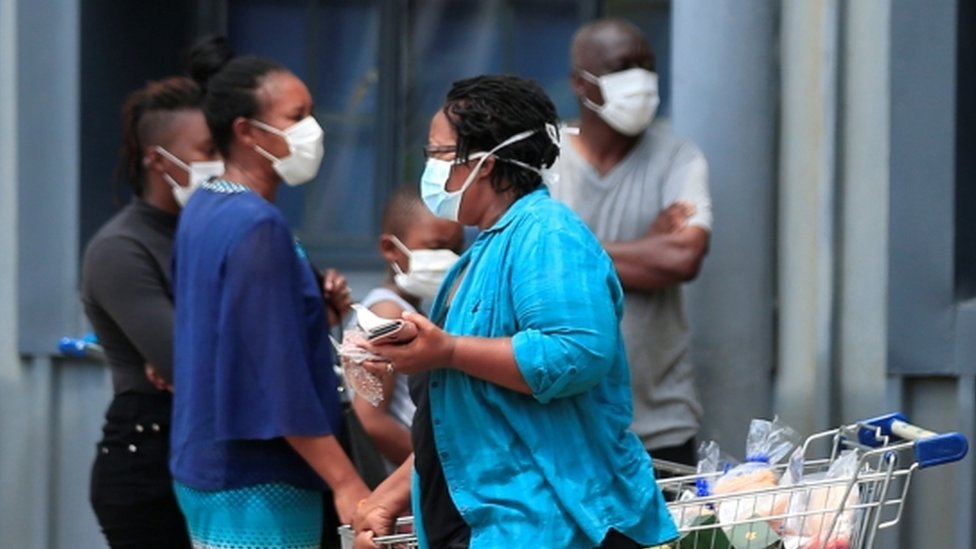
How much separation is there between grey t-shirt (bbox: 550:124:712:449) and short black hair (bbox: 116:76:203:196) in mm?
1096

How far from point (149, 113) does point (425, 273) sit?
0.99 m

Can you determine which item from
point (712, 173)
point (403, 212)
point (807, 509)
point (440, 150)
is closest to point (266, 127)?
point (403, 212)

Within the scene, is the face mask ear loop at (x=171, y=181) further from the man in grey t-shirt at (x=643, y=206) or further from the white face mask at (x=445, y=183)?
the white face mask at (x=445, y=183)

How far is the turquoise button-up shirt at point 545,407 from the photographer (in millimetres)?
3186

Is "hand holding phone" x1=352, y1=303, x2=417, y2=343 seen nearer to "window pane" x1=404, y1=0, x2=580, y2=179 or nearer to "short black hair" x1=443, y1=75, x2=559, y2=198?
"short black hair" x1=443, y1=75, x2=559, y2=198

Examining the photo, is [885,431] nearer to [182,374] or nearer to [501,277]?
[501,277]

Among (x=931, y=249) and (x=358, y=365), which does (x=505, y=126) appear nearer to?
(x=358, y=365)

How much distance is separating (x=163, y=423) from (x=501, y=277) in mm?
1769

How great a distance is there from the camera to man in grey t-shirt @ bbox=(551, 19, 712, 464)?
517cm

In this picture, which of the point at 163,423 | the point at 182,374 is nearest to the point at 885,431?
the point at 182,374

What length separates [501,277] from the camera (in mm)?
3281

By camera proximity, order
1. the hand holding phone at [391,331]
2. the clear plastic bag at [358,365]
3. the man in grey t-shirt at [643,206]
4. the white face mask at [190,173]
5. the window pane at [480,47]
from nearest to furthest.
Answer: the hand holding phone at [391,331] → the clear plastic bag at [358,365] → the white face mask at [190,173] → the man in grey t-shirt at [643,206] → the window pane at [480,47]

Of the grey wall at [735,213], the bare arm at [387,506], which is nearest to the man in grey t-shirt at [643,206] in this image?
the grey wall at [735,213]

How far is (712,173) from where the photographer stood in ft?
19.0
